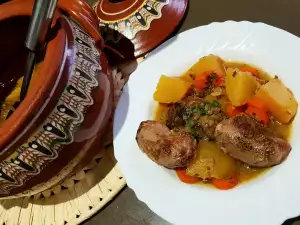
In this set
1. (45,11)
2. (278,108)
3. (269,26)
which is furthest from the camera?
(269,26)

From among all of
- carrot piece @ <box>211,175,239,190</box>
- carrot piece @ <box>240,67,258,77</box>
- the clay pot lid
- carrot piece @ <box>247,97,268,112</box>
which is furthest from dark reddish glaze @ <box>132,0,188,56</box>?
carrot piece @ <box>211,175,239,190</box>

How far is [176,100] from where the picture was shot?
4.20 feet

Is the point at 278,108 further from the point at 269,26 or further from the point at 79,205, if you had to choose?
the point at 79,205

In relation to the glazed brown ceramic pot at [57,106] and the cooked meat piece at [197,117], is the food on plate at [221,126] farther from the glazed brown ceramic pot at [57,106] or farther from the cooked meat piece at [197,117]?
the glazed brown ceramic pot at [57,106]

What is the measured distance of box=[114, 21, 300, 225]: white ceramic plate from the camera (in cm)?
105

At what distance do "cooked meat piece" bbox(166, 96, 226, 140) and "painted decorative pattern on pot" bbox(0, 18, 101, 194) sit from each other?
0.26m

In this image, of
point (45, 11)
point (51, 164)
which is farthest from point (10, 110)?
point (45, 11)

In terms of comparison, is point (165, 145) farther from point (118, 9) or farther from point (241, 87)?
point (118, 9)

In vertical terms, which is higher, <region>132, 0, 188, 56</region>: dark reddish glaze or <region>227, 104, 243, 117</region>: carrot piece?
<region>132, 0, 188, 56</region>: dark reddish glaze

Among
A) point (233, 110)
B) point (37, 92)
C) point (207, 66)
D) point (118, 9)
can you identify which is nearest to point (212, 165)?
A: point (233, 110)

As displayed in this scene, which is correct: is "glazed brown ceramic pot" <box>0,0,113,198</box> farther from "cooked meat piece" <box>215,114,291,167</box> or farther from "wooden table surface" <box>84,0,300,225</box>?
"cooked meat piece" <box>215,114,291,167</box>

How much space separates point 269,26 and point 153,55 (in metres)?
0.35

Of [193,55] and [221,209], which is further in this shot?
[193,55]

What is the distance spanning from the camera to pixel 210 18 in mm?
1432
